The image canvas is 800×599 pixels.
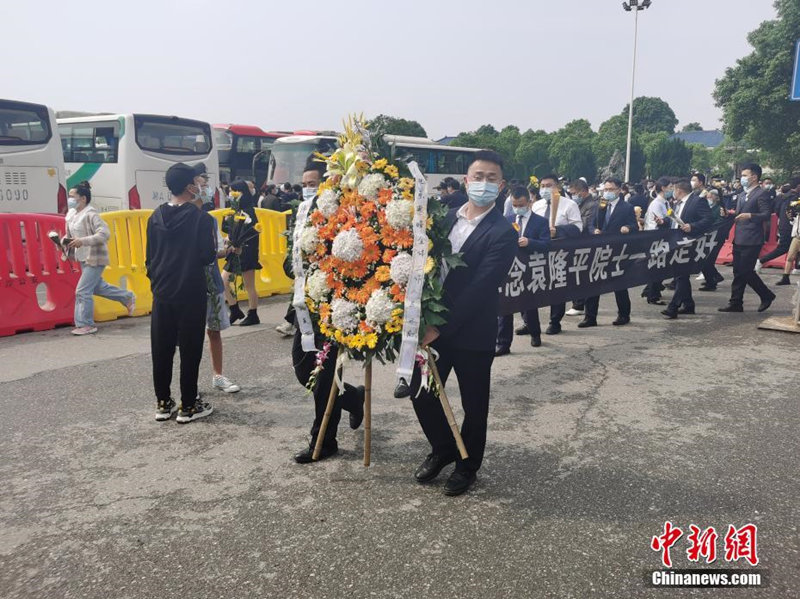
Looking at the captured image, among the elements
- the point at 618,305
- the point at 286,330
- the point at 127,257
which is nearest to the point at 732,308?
the point at 618,305

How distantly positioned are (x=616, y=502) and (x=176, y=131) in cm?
1511

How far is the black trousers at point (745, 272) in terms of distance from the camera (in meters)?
8.36

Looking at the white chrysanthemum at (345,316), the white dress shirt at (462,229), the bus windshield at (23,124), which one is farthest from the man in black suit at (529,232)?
the bus windshield at (23,124)

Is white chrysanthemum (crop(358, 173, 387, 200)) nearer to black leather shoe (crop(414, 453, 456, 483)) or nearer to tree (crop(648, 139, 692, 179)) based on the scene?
black leather shoe (crop(414, 453, 456, 483))

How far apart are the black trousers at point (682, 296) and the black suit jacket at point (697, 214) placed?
28.0 inches

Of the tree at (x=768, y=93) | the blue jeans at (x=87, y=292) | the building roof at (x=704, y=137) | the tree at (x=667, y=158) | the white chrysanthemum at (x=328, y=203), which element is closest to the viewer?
the white chrysanthemum at (x=328, y=203)

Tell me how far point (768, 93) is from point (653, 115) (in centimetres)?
7384

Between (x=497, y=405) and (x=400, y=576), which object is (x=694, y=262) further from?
(x=400, y=576)

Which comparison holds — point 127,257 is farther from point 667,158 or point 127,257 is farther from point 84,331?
point 667,158

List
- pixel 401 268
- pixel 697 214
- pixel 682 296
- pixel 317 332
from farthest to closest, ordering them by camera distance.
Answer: pixel 697 214
pixel 682 296
pixel 317 332
pixel 401 268

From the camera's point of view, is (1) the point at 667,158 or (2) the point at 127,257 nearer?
(2) the point at 127,257

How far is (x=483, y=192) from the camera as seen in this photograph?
3516 mm

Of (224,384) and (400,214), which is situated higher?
(400,214)

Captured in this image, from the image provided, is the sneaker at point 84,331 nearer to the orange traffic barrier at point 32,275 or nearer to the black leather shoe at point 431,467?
the orange traffic barrier at point 32,275
